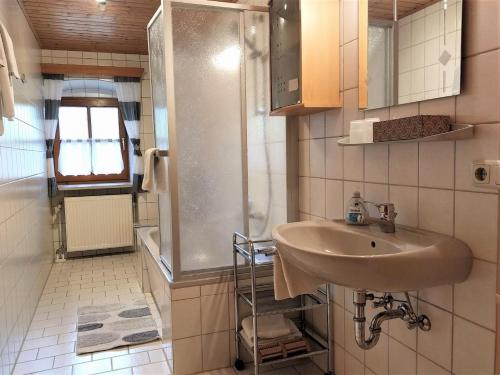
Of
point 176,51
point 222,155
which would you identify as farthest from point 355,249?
point 176,51

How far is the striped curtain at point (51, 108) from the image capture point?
173 inches

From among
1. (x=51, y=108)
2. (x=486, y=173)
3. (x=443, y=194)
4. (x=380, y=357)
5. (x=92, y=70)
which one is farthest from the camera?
(x=92, y=70)

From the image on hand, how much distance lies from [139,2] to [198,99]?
1.69 metres

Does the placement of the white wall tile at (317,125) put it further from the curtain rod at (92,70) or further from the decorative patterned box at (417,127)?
the curtain rod at (92,70)

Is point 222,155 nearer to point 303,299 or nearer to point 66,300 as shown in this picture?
point 303,299

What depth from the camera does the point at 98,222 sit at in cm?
468

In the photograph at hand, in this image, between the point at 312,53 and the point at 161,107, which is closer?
the point at 312,53

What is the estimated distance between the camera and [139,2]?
334cm

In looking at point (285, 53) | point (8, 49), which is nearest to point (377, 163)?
point (285, 53)

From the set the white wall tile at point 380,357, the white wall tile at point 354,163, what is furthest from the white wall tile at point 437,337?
the white wall tile at point 354,163

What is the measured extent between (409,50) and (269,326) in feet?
4.70

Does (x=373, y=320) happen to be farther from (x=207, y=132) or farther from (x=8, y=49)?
(x=8, y=49)

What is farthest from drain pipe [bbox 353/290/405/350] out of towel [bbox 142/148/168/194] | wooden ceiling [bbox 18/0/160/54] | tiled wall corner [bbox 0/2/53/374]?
wooden ceiling [bbox 18/0/160/54]

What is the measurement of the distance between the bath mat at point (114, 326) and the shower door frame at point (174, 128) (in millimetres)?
A: 707
